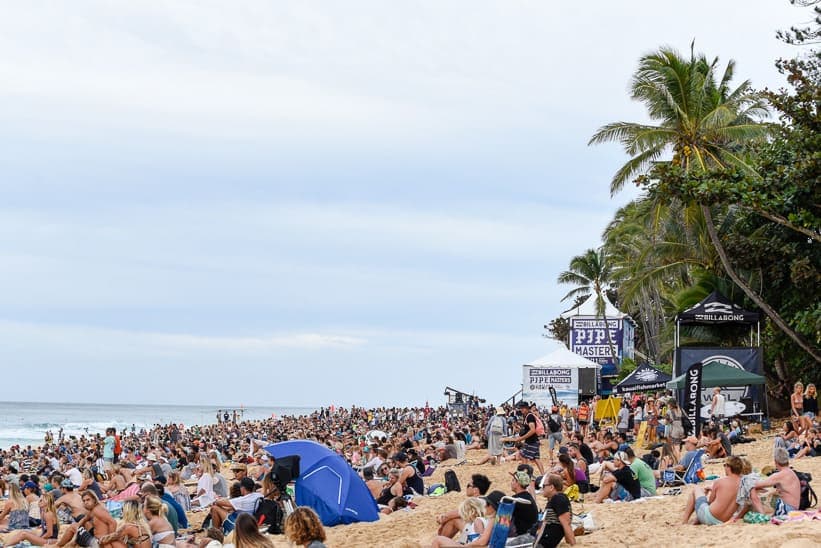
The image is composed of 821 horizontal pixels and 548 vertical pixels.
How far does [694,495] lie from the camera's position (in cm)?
985

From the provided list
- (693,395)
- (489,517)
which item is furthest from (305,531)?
(693,395)

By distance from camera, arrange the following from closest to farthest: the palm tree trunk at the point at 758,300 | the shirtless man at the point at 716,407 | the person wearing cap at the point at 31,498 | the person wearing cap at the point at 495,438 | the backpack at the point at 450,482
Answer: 1. the backpack at the point at 450,482
2. the person wearing cap at the point at 31,498
3. the person wearing cap at the point at 495,438
4. the shirtless man at the point at 716,407
5. the palm tree trunk at the point at 758,300

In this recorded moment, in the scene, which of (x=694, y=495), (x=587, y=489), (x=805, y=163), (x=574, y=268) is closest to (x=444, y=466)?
(x=587, y=489)

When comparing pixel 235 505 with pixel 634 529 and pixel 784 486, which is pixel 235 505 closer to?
pixel 634 529

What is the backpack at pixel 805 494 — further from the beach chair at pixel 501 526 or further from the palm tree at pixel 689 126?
the palm tree at pixel 689 126

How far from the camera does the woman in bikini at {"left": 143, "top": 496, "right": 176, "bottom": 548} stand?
9328 millimetres

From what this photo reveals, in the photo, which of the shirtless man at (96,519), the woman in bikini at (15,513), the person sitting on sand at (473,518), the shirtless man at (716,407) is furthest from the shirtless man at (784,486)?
the shirtless man at (716,407)

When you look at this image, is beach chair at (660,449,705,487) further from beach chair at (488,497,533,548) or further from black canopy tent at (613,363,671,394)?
black canopy tent at (613,363,671,394)

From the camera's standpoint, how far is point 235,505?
36.9ft

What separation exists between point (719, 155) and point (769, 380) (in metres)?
6.83

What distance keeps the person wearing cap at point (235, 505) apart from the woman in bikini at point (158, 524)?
4.34 ft

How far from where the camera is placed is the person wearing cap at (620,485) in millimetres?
11844

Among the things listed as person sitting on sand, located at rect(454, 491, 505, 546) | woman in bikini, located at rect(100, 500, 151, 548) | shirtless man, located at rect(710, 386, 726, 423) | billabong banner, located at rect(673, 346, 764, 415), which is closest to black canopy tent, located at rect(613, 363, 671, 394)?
billabong banner, located at rect(673, 346, 764, 415)

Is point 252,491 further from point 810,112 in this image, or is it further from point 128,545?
point 810,112
